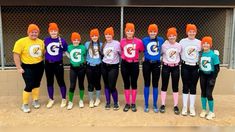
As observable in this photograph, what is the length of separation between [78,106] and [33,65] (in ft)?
3.93

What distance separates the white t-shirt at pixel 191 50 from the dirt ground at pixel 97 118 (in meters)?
1.05

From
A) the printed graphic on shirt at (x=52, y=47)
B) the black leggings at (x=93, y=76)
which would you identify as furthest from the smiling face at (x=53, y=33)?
the black leggings at (x=93, y=76)

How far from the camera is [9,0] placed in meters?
6.83

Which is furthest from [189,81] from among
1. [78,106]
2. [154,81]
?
[78,106]

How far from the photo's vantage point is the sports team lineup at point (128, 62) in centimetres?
571

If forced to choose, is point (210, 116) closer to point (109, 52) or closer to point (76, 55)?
point (109, 52)

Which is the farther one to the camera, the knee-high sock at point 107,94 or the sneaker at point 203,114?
the knee-high sock at point 107,94

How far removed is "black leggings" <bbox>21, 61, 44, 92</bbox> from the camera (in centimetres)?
584

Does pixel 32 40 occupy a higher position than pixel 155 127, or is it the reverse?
pixel 32 40

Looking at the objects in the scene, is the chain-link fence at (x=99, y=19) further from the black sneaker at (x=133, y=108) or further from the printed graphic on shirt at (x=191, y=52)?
the black sneaker at (x=133, y=108)

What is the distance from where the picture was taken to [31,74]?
19.3 feet

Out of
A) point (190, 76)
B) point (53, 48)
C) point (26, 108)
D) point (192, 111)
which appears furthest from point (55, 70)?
point (192, 111)

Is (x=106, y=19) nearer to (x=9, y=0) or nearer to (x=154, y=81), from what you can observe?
(x=9, y=0)

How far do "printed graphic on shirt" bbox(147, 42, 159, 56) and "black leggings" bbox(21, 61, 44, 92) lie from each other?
2022mm
